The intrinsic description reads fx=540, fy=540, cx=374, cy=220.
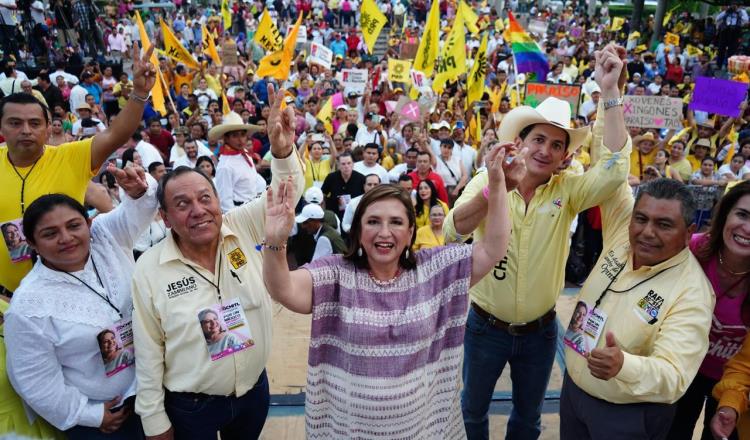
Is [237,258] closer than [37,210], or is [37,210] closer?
[37,210]

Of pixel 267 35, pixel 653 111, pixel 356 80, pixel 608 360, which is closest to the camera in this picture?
pixel 608 360

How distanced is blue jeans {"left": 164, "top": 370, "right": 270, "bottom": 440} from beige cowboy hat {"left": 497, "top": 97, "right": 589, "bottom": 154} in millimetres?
1649

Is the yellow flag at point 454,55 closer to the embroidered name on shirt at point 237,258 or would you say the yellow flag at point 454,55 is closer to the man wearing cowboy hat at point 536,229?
the man wearing cowboy hat at point 536,229

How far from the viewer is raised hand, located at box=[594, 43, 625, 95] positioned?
2.32m

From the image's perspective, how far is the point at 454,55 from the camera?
891 centimetres

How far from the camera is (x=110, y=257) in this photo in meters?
2.27

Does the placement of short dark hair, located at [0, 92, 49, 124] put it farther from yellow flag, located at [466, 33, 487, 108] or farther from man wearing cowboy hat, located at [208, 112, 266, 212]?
yellow flag, located at [466, 33, 487, 108]

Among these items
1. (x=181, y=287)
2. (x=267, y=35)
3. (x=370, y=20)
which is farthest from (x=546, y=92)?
(x=181, y=287)

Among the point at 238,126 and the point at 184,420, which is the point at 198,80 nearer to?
the point at 238,126

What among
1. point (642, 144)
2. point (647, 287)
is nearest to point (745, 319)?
point (647, 287)

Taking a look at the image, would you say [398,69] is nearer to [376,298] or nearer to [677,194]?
[677,194]

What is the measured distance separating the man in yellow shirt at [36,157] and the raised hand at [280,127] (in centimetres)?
85

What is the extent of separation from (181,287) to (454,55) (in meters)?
7.69

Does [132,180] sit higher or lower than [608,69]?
lower
